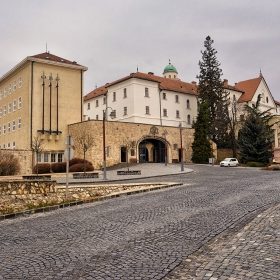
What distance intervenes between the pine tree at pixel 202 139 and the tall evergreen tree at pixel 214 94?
2.11 m

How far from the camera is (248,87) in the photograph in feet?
250

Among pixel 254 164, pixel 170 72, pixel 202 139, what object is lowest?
pixel 254 164

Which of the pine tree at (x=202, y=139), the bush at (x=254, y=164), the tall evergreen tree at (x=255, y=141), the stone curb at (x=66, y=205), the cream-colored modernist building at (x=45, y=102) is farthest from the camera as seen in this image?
the pine tree at (x=202, y=139)

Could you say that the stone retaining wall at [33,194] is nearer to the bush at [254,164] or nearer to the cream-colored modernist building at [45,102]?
the cream-colored modernist building at [45,102]

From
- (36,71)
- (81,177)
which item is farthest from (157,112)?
(81,177)

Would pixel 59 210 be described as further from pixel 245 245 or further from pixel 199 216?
pixel 245 245

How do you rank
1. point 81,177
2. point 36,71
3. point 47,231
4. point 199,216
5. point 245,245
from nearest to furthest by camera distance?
1. point 245,245
2. point 47,231
3. point 199,216
4. point 81,177
5. point 36,71

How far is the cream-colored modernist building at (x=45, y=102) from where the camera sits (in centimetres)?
4138

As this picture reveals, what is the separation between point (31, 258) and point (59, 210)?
686 centimetres

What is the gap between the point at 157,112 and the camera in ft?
186

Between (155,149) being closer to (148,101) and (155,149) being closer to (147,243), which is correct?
(148,101)

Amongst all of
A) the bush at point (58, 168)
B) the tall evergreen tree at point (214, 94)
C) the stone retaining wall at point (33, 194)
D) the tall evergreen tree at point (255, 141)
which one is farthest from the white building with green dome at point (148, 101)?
the stone retaining wall at point (33, 194)

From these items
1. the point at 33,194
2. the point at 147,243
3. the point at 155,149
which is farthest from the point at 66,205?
the point at 155,149

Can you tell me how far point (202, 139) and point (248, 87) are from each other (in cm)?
3165
